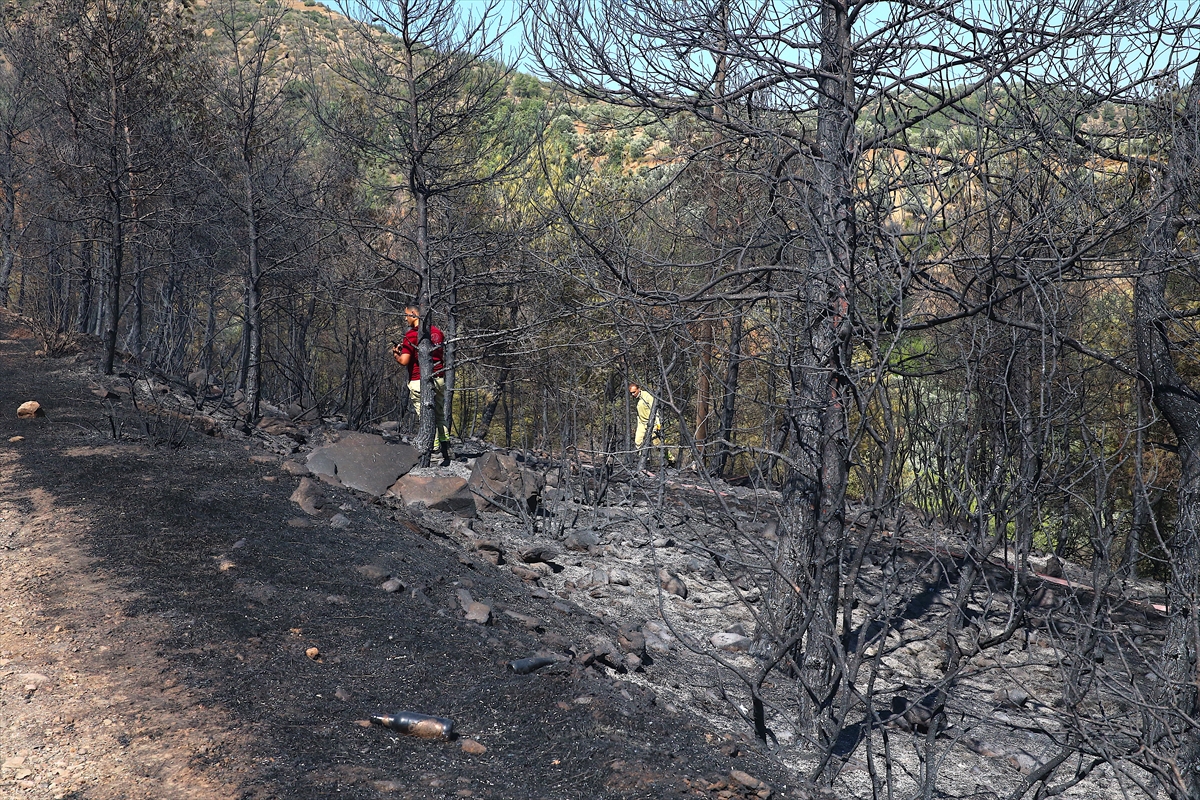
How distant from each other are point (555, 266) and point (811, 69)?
1741mm

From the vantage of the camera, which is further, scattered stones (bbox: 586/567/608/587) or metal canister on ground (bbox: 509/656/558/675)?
scattered stones (bbox: 586/567/608/587)

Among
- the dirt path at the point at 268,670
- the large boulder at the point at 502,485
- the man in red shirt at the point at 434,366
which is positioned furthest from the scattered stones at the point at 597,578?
the man in red shirt at the point at 434,366

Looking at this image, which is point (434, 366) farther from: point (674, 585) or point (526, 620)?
point (526, 620)

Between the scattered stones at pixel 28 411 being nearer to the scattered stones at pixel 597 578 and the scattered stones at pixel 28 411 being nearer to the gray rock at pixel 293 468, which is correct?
the gray rock at pixel 293 468

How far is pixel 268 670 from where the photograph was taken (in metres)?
3.88

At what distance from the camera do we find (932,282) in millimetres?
4574

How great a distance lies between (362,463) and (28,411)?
10.6ft

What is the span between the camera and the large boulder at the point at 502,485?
8.46 metres

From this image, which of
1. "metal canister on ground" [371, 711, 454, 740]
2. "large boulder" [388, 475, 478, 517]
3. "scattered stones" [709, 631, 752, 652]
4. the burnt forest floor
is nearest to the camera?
the burnt forest floor

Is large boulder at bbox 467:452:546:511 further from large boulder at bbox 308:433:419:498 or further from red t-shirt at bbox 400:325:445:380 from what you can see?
red t-shirt at bbox 400:325:445:380

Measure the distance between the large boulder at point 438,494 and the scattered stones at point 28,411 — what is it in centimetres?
354

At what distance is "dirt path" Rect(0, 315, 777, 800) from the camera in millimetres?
3113

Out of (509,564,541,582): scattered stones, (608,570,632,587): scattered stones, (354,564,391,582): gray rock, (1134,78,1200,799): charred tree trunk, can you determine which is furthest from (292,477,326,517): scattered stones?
(1134,78,1200,799): charred tree trunk

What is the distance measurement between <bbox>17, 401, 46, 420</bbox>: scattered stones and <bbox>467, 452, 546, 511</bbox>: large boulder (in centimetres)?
419
